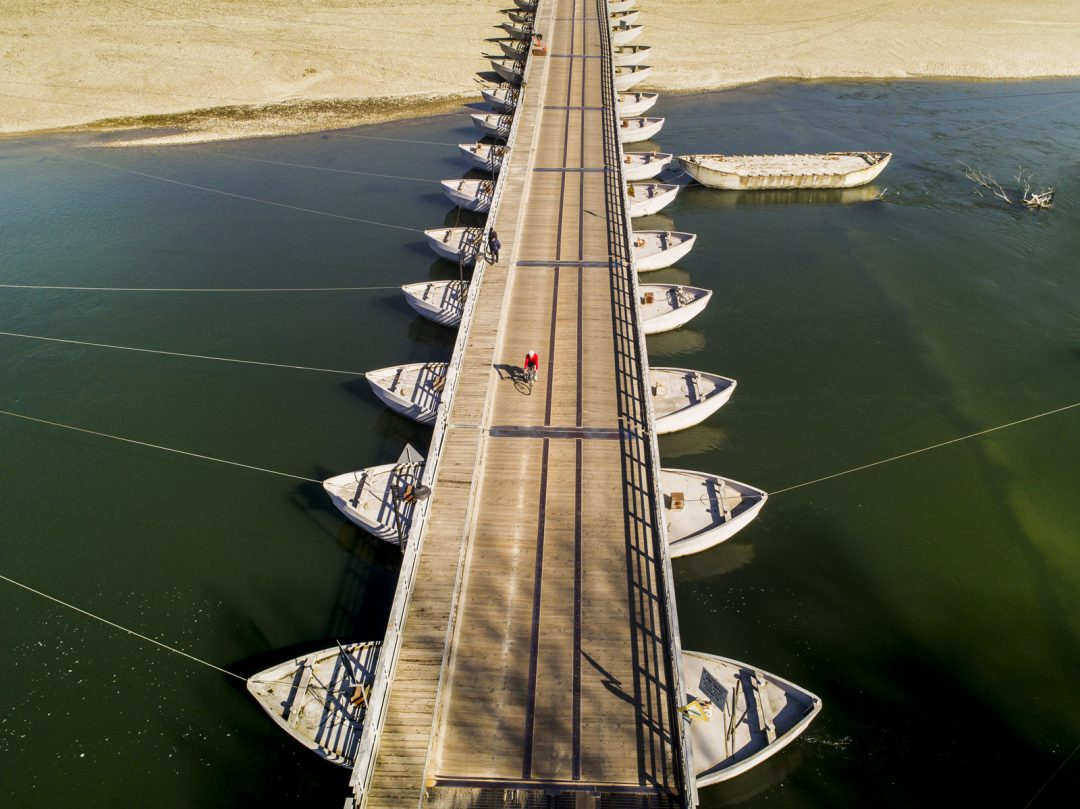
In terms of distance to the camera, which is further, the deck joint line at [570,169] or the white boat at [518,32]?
the white boat at [518,32]

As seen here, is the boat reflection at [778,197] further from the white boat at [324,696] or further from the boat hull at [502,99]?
the white boat at [324,696]

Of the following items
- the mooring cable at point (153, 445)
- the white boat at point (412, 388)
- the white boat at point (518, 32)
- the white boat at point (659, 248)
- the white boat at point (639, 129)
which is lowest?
the mooring cable at point (153, 445)

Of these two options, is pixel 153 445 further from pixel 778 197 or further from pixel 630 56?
pixel 630 56

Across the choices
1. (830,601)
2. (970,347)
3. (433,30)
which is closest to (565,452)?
(830,601)

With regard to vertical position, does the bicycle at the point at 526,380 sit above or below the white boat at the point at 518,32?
below

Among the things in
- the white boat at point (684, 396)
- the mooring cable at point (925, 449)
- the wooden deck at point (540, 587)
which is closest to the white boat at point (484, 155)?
the wooden deck at point (540, 587)

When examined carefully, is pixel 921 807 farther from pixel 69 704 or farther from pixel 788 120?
pixel 788 120
